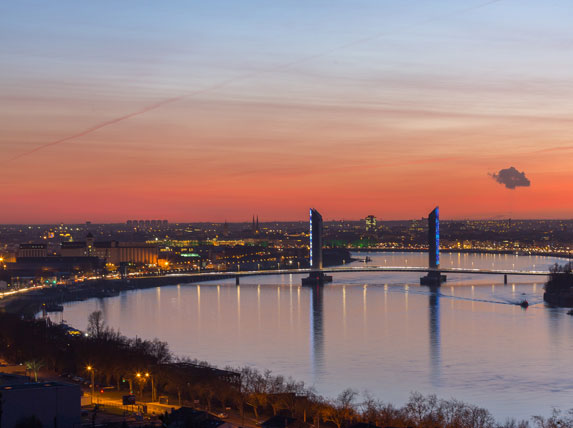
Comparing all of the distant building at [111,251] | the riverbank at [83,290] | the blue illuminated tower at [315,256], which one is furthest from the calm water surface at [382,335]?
the distant building at [111,251]

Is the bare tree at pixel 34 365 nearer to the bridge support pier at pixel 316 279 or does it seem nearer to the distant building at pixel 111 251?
the bridge support pier at pixel 316 279

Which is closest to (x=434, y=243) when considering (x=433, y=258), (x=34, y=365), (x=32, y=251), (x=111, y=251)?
(x=433, y=258)

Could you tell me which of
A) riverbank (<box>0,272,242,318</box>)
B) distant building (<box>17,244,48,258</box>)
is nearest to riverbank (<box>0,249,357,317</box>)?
riverbank (<box>0,272,242,318</box>)

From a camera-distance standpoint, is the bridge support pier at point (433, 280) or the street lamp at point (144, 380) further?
the bridge support pier at point (433, 280)

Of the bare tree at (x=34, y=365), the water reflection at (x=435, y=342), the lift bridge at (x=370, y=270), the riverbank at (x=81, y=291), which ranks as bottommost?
the water reflection at (x=435, y=342)

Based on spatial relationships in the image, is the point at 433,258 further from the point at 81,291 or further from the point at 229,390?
the point at 229,390
